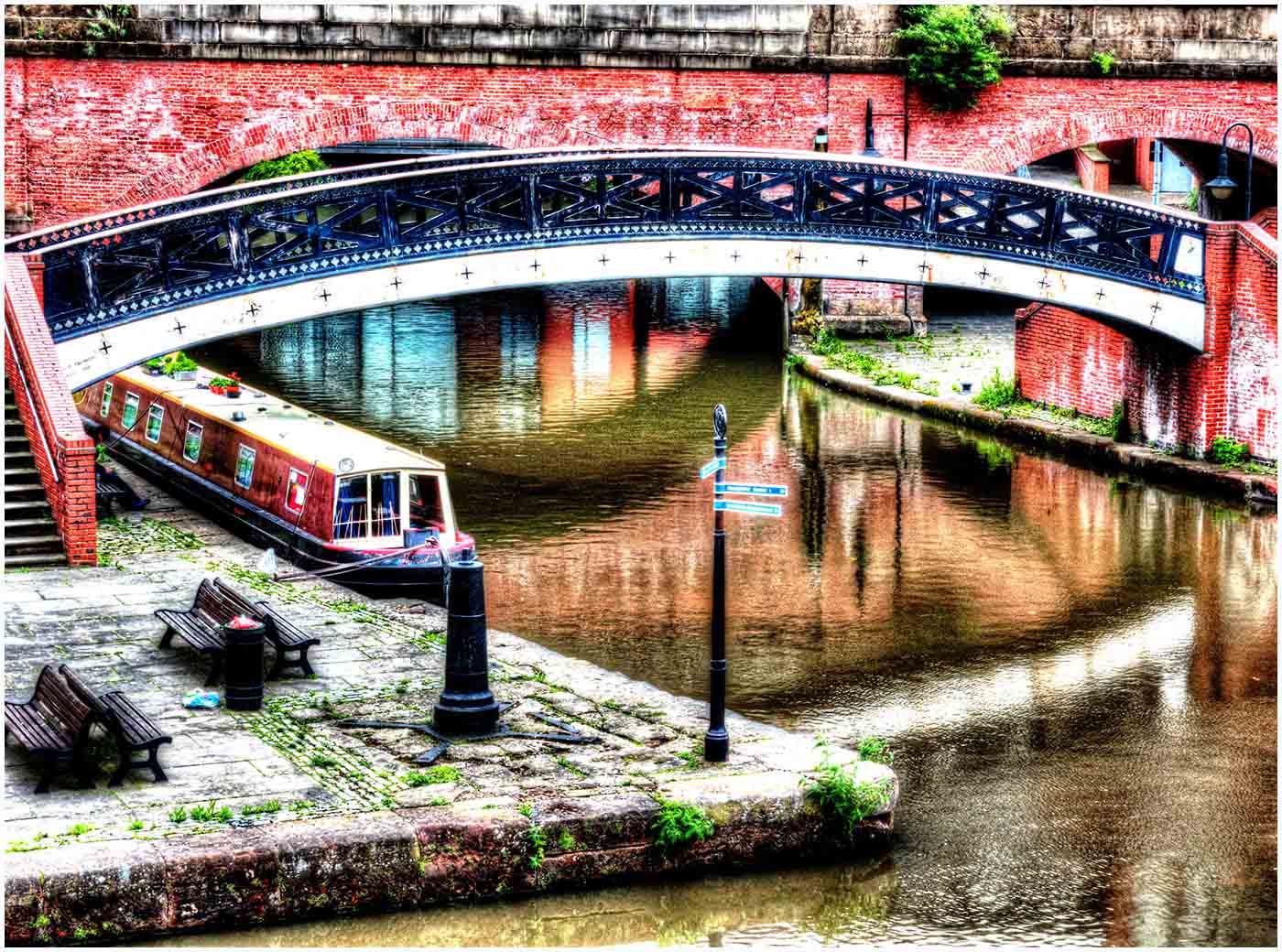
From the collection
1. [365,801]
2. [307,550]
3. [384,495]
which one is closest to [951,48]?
[384,495]

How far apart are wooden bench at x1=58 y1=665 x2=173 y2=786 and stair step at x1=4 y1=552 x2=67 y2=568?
5.54 meters

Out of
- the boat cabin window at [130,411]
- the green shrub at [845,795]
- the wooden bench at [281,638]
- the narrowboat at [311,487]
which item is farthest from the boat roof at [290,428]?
the green shrub at [845,795]

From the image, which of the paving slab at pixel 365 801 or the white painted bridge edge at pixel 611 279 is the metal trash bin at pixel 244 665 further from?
the white painted bridge edge at pixel 611 279

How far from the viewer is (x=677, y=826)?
34.0 feet

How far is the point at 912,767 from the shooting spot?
495 inches

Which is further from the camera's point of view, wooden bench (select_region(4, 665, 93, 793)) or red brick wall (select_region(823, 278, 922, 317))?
red brick wall (select_region(823, 278, 922, 317))

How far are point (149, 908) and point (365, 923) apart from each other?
1.05 m

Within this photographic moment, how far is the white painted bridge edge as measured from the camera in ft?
59.6

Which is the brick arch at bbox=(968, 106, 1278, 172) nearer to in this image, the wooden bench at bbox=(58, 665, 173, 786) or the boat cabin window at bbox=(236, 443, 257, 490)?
the boat cabin window at bbox=(236, 443, 257, 490)

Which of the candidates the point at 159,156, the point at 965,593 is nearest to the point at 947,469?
the point at 965,593

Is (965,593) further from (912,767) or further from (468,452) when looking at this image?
(468,452)

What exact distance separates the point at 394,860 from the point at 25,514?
8210 millimetres

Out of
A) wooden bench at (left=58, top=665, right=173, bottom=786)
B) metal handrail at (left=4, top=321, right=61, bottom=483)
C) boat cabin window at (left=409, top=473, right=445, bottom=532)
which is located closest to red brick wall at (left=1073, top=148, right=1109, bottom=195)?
boat cabin window at (left=409, top=473, right=445, bottom=532)

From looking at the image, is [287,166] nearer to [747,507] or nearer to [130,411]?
[130,411]
